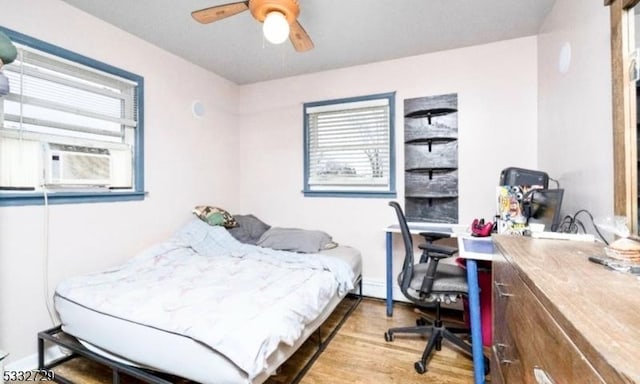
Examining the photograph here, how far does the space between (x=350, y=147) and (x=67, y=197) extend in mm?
2494

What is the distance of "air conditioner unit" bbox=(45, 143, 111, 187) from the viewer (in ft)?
6.61

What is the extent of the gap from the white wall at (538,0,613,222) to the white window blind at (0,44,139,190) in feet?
10.3

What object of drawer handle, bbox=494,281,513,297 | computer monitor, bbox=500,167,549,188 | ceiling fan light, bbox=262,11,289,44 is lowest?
drawer handle, bbox=494,281,513,297

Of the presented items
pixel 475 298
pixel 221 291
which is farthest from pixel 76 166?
pixel 475 298

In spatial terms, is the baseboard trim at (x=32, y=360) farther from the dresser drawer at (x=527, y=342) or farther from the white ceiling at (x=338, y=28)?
the dresser drawer at (x=527, y=342)

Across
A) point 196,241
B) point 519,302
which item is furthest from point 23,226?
point 519,302

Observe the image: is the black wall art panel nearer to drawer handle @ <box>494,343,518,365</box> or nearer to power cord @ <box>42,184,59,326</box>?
drawer handle @ <box>494,343,518,365</box>

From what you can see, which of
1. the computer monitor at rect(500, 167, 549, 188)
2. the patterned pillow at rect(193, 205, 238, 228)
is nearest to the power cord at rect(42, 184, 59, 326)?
the patterned pillow at rect(193, 205, 238, 228)

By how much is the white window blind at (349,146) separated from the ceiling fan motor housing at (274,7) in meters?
1.64

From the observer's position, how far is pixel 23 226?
6.15 ft

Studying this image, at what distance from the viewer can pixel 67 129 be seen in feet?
7.13

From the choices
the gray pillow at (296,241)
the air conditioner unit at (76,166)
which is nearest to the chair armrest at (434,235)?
the gray pillow at (296,241)

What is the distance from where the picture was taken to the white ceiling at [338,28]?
7.09ft

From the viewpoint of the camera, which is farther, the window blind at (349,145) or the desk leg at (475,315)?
the window blind at (349,145)
